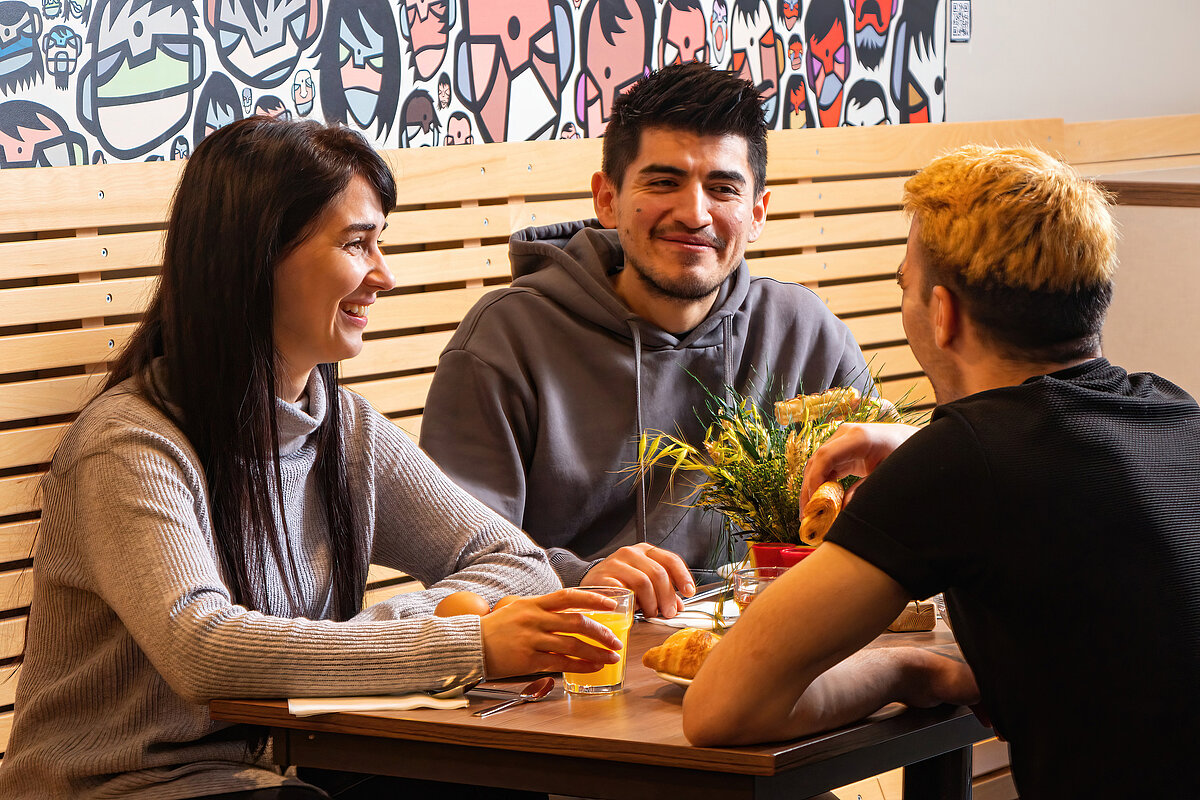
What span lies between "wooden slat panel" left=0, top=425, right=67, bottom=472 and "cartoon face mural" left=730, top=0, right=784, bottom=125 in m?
2.32

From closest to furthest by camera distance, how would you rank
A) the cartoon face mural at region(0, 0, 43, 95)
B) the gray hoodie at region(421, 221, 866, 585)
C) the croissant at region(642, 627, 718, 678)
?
1. the croissant at region(642, 627, 718, 678)
2. the gray hoodie at region(421, 221, 866, 585)
3. the cartoon face mural at region(0, 0, 43, 95)

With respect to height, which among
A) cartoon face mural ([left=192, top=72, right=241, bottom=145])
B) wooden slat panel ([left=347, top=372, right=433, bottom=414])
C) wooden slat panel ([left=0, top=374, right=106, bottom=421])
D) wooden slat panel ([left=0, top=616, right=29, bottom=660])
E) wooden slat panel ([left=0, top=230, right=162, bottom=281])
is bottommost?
wooden slat panel ([left=0, top=616, right=29, bottom=660])

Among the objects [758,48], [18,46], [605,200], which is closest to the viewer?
[605,200]

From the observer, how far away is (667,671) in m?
1.41

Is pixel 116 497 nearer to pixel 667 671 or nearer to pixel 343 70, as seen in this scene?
pixel 667 671

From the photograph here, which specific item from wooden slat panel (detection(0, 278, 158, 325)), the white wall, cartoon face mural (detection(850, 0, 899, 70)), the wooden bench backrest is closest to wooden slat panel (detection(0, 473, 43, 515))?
the wooden bench backrest

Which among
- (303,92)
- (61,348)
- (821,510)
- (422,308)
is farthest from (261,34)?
(821,510)

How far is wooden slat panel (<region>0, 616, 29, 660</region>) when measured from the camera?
2816mm

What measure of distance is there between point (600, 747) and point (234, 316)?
0.81m

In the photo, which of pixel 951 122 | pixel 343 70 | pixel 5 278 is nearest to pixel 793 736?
pixel 5 278

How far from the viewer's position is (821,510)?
156 centimetres

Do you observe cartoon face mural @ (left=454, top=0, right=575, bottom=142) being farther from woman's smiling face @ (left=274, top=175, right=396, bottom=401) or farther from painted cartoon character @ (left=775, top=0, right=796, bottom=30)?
woman's smiling face @ (left=274, top=175, right=396, bottom=401)

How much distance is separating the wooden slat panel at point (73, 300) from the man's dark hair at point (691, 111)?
3.76 feet

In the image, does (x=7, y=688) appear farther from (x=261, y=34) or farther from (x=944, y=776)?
(x=944, y=776)
